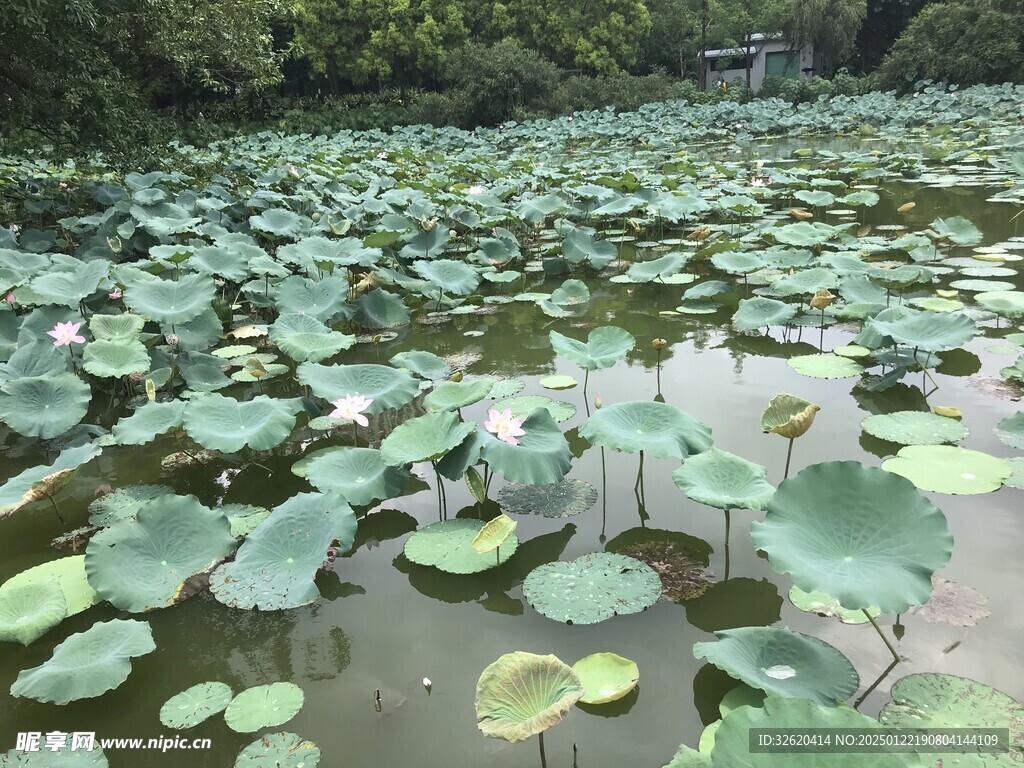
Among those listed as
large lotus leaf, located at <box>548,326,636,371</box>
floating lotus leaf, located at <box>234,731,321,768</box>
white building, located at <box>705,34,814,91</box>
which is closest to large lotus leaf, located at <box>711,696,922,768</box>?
floating lotus leaf, located at <box>234,731,321,768</box>

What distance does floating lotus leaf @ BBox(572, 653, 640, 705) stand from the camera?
1.21 meters

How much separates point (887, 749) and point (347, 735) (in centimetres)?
88

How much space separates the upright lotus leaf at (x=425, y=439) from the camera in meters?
1.73

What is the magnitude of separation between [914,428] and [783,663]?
1.21m

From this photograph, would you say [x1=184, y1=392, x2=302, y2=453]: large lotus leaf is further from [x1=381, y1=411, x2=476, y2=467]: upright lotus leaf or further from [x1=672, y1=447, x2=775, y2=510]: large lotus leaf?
[x1=672, y1=447, x2=775, y2=510]: large lotus leaf

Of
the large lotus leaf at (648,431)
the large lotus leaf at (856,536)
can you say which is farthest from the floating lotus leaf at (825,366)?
the large lotus leaf at (856,536)

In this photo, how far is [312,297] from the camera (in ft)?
10.3

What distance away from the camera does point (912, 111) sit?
44.1 feet

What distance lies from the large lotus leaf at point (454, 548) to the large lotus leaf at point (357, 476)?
15 centimetres

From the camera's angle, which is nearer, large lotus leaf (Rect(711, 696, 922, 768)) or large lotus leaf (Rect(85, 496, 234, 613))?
large lotus leaf (Rect(711, 696, 922, 768))

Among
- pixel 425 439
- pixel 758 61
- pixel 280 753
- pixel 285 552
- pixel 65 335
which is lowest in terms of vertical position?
pixel 280 753

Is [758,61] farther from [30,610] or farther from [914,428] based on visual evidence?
[30,610]

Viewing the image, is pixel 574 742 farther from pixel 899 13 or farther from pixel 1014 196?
pixel 899 13

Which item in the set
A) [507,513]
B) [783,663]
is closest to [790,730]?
[783,663]
